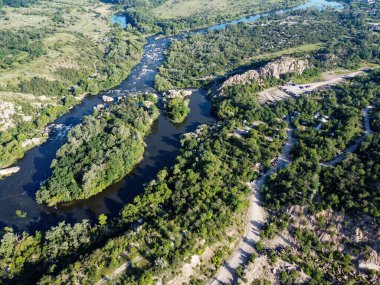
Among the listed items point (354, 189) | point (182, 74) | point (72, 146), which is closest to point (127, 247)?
point (72, 146)

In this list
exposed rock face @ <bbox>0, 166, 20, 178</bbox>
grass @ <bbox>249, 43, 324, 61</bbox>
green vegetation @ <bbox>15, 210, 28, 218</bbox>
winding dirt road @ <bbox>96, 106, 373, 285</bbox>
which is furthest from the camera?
grass @ <bbox>249, 43, 324, 61</bbox>

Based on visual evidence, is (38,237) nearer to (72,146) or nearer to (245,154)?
(72,146)

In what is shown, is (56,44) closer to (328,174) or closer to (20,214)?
(20,214)

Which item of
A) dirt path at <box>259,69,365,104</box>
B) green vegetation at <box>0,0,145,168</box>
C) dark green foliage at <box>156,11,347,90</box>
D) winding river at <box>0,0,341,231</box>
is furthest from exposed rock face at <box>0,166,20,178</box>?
dirt path at <box>259,69,365,104</box>

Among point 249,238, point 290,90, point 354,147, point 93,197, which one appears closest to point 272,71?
point 290,90

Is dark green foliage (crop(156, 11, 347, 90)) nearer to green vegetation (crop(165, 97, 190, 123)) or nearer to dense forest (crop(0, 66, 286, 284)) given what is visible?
green vegetation (crop(165, 97, 190, 123))

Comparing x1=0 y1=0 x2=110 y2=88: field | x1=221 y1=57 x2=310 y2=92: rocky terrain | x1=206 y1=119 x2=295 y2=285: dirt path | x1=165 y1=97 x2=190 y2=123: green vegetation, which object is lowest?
x1=206 y1=119 x2=295 y2=285: dirt path

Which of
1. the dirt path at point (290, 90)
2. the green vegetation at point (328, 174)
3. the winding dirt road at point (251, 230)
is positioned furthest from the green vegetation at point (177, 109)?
the green vegetation at point (328, 174)
